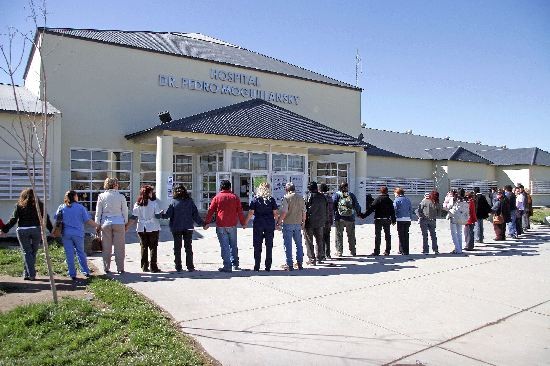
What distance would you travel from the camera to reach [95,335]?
4668mm

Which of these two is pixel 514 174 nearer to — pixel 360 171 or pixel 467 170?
pixel 467 170

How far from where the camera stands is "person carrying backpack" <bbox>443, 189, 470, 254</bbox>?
10789mm

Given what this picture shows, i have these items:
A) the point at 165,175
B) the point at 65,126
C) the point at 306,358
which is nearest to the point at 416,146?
the point at 165,175

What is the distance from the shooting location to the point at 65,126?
57.2 feet

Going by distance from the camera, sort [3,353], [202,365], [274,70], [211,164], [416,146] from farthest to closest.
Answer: [416,146] < [274,70] < [211,164] < [3,353] < [202,365]

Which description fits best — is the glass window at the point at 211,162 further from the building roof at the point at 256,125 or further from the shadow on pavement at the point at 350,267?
the shadow on pavement at the point at 350,267

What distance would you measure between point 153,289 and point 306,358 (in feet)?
11.0

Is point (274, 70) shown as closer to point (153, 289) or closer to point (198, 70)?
point (198, 70)

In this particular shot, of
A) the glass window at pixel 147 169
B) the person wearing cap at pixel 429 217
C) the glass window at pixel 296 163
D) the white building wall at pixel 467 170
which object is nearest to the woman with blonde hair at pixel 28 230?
the person wearing cap at pixel 429 217

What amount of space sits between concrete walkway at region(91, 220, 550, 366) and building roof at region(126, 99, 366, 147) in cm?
867

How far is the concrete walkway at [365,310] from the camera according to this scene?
4336 millimetres

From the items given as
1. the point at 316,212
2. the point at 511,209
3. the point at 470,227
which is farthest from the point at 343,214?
the point at 511,209

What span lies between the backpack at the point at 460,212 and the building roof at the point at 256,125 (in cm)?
908

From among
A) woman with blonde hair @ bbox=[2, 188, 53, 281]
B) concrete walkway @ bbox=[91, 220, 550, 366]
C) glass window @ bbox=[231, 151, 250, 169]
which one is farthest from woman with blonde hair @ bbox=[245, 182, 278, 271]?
glass window @ bbox=[231, 151, 250, 169]
